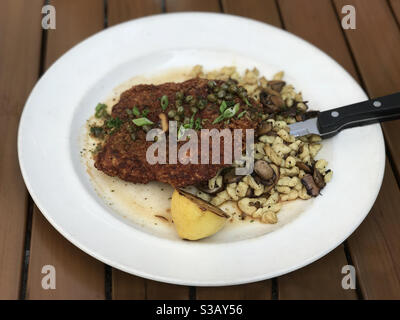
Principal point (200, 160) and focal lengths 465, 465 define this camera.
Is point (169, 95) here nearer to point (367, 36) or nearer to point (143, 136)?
point (143, 136)

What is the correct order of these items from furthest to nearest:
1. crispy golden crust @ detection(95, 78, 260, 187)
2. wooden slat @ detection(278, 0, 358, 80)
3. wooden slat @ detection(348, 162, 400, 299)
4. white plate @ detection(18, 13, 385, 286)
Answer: wooden slat @ detection(278, 0, 358, 80) → crispy golden crust @ detection(95, 78, 260, 187) → wooden slat @ detection(348, 162, 400, 299) → white plate @ detection(18, 13, 385, 286)

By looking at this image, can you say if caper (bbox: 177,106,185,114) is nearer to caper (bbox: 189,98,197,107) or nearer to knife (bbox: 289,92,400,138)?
caper (bbox: 189,98,197,107)

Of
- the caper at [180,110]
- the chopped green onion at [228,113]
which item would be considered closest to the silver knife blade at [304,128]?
the chopped green onion at [228,113]

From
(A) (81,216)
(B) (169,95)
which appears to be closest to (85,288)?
(A) (81,216)

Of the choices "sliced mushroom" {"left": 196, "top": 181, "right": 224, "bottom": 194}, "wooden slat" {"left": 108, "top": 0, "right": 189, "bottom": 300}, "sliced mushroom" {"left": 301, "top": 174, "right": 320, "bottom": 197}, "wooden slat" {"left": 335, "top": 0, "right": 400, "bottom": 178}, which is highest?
"wooden slat" {"left": 335, "top": 0, "right": 400, "bottom": 178}

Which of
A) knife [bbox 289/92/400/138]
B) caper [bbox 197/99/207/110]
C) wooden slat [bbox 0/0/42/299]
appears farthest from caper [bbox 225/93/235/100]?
wooden slat [bbox 0/0/42/299]

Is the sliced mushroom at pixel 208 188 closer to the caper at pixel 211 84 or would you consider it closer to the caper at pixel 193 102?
the caper at pixel 193 102
